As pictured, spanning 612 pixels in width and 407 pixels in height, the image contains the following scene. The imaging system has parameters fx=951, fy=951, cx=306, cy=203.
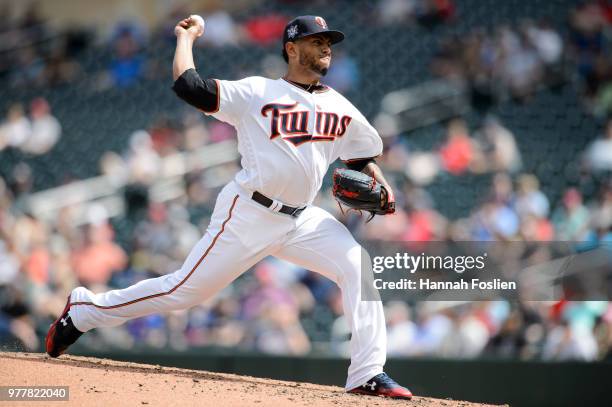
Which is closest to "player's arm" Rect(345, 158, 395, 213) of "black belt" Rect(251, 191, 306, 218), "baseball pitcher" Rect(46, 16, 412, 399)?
"baseball pitcher" Rect(46, 16, 412, 399)

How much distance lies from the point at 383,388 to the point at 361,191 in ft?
3.03

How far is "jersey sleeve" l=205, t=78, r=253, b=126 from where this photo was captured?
13.8 feet

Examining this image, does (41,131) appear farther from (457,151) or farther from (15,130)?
(457,151)

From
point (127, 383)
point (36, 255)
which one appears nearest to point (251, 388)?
point (127, 383)

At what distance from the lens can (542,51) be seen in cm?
1020

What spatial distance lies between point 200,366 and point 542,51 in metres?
5.87

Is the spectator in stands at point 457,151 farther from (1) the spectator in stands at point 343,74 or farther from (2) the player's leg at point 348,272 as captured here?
Result: (2) the player's leg at point 348,272

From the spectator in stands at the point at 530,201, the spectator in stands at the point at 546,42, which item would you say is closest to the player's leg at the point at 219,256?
Result: the spectator in stands at the point at 530,201

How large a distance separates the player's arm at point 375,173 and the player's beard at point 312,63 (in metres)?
0.53

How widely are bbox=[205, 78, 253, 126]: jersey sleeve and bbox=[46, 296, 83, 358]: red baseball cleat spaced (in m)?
1.28

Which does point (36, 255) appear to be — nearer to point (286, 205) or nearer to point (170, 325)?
point (170, 325)

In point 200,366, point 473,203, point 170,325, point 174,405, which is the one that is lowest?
point 174,405

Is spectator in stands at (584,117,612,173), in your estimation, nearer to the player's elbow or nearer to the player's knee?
the player's knee

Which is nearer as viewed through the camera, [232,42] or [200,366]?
[200,366]
